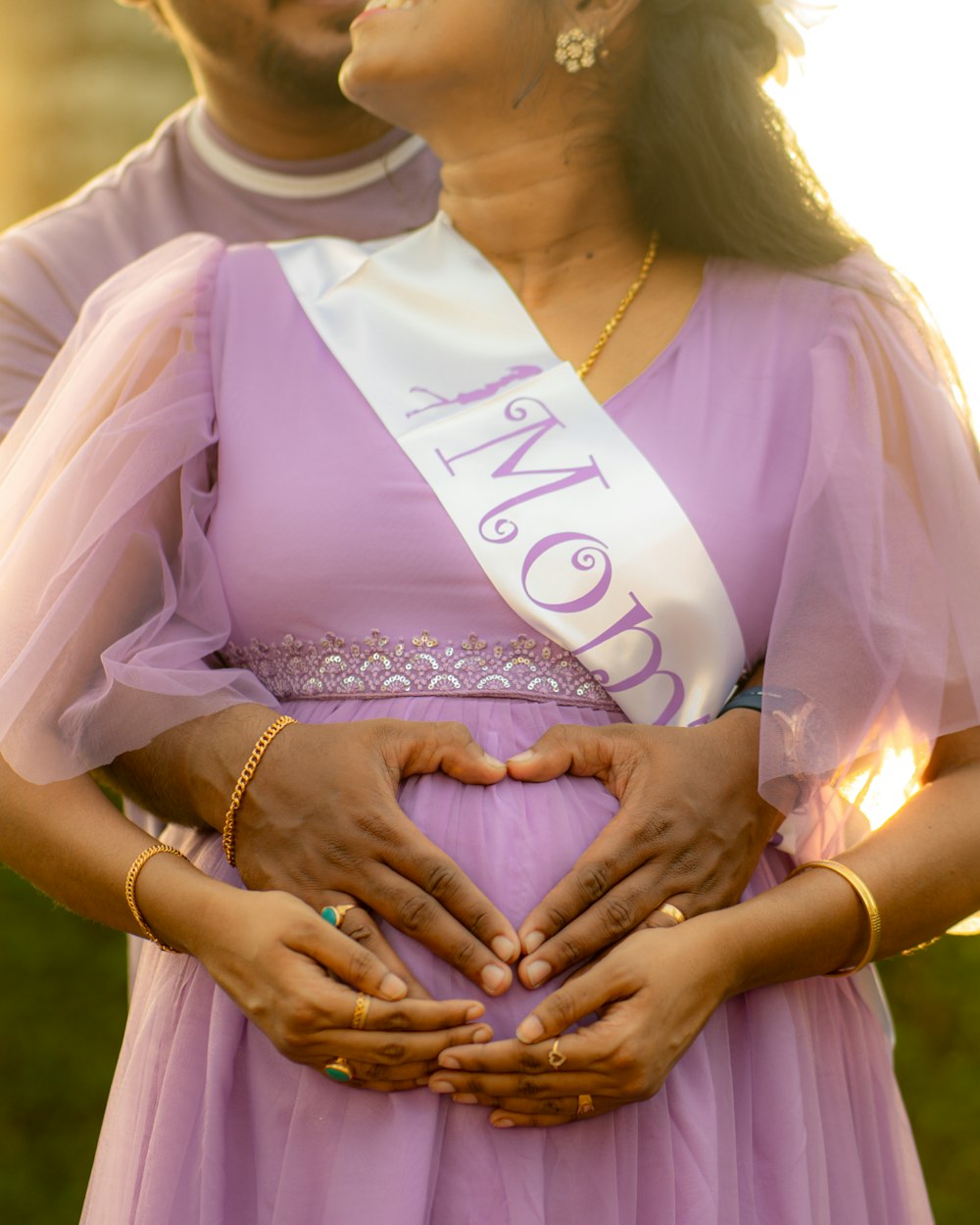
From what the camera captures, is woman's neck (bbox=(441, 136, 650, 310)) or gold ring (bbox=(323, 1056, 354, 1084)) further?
woman's neck (bbox=(441, 136, 650, 310))

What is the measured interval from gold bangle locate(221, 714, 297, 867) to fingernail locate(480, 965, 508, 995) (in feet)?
1.12

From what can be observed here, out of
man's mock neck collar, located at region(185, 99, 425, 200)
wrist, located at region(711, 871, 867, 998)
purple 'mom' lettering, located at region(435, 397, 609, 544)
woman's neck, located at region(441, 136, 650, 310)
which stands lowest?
wrist, located at region(711, 871, 867, 998)

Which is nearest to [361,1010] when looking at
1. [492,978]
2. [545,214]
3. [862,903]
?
[492,978]

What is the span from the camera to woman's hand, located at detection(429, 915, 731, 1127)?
1.56m

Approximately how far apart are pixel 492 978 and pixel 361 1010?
0.46ft

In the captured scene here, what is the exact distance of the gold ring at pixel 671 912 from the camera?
66.2 inches

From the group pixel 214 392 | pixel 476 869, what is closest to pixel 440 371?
pixel 214 392

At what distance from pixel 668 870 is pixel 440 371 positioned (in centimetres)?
79

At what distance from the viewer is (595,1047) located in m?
1.55

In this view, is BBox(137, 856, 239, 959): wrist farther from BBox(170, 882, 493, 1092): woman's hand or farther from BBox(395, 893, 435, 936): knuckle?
BBox(395, 893, 435, 936): knuckle

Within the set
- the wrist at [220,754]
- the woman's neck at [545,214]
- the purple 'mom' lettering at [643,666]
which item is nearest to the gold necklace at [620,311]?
the woman's neck at [545,214]

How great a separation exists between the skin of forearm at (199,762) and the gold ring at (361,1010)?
0.32 m

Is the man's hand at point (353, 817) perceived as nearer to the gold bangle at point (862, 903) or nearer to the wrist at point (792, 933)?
the wrist at point (792, 933)

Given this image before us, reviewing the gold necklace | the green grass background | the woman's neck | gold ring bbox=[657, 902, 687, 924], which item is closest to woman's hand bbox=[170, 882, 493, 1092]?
gold ring bbox=[657, 902, 687, 924]
